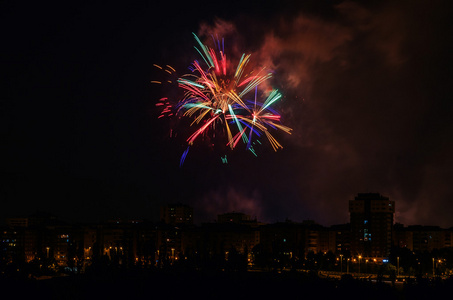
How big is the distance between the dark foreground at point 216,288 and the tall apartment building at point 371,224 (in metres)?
30.0

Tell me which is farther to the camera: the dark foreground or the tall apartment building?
the tall apartment building

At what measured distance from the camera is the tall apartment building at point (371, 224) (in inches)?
2393

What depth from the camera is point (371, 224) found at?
204 feet

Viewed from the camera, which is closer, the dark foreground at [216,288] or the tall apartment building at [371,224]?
the dark foreground at [216,288]

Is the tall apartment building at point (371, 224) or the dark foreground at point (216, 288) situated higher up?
the tall apartment building at point (371, 224)

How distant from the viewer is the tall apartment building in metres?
60.8

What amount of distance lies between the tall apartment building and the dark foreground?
98.4 feet

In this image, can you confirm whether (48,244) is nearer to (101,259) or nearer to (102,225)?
(102,225)

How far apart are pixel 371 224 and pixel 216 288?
35.2m

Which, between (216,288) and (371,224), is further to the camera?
(371,224)

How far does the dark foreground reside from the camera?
27.7m

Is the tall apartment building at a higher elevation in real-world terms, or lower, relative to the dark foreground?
higher

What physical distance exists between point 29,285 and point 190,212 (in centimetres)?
6402

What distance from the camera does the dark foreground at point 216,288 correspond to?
27703 millimetres
